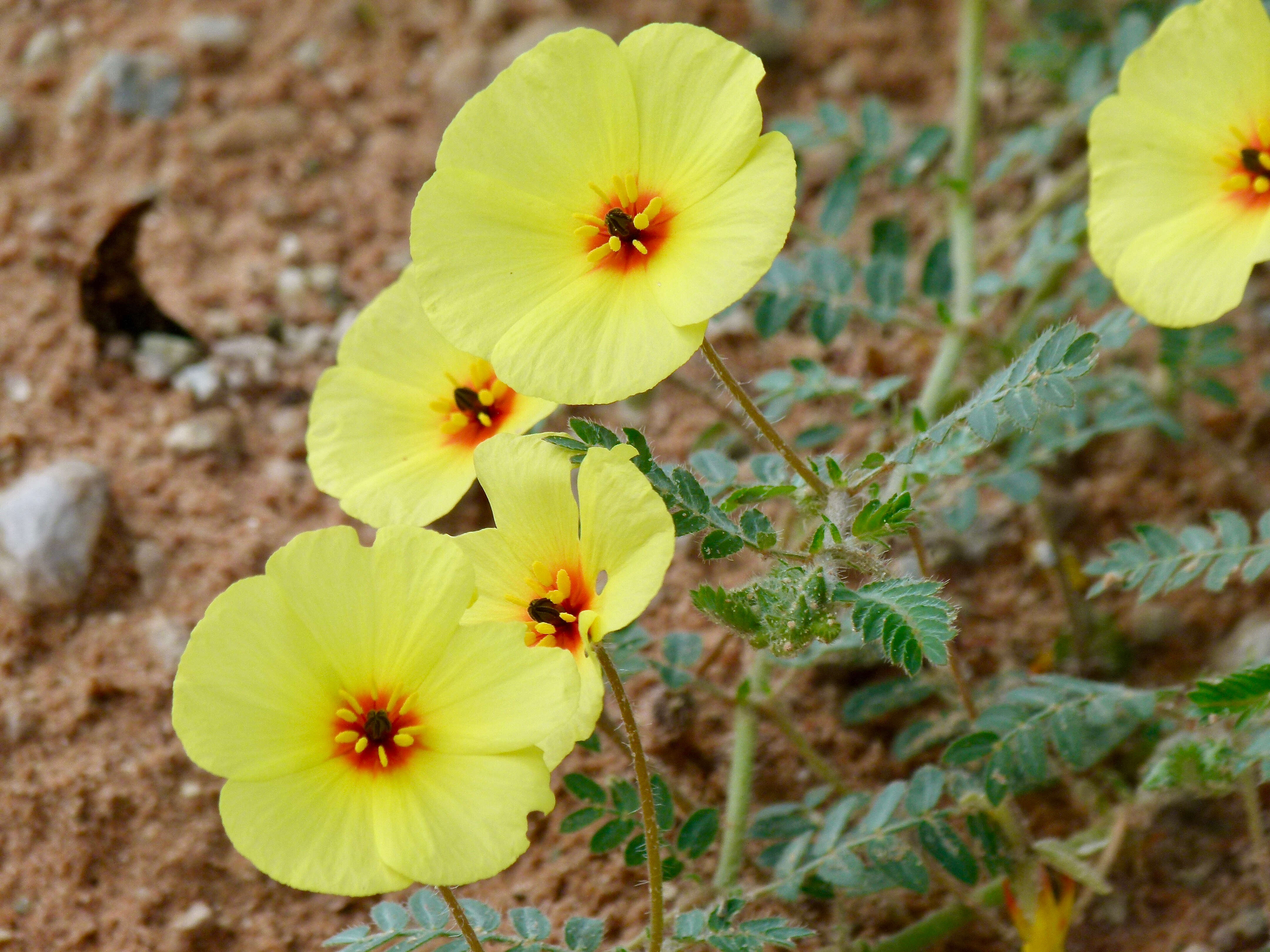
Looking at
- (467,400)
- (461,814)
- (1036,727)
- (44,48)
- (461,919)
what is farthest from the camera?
(44,48)

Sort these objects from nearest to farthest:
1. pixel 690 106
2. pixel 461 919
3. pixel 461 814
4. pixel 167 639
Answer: pixel 461 814 → pixel 461 919 → pixel 690 106 → pixel 167 639

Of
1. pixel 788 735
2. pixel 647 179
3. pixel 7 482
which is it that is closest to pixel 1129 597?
pixel 788 735

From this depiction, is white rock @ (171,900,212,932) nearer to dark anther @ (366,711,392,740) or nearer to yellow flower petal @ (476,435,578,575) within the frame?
dark anther @ (366,711,392,740)

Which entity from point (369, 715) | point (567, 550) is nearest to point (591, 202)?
point (567, 550)

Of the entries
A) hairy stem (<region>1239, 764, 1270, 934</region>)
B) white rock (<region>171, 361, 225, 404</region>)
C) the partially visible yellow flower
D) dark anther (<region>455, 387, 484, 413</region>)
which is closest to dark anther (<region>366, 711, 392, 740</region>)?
dark anther (<region>455, 387, 484, 413</region>)

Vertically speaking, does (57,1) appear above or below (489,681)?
above

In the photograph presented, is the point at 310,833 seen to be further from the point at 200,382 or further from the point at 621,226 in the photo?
the point at 200,382

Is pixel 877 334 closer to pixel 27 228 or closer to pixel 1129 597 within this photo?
pixel 1129 597
